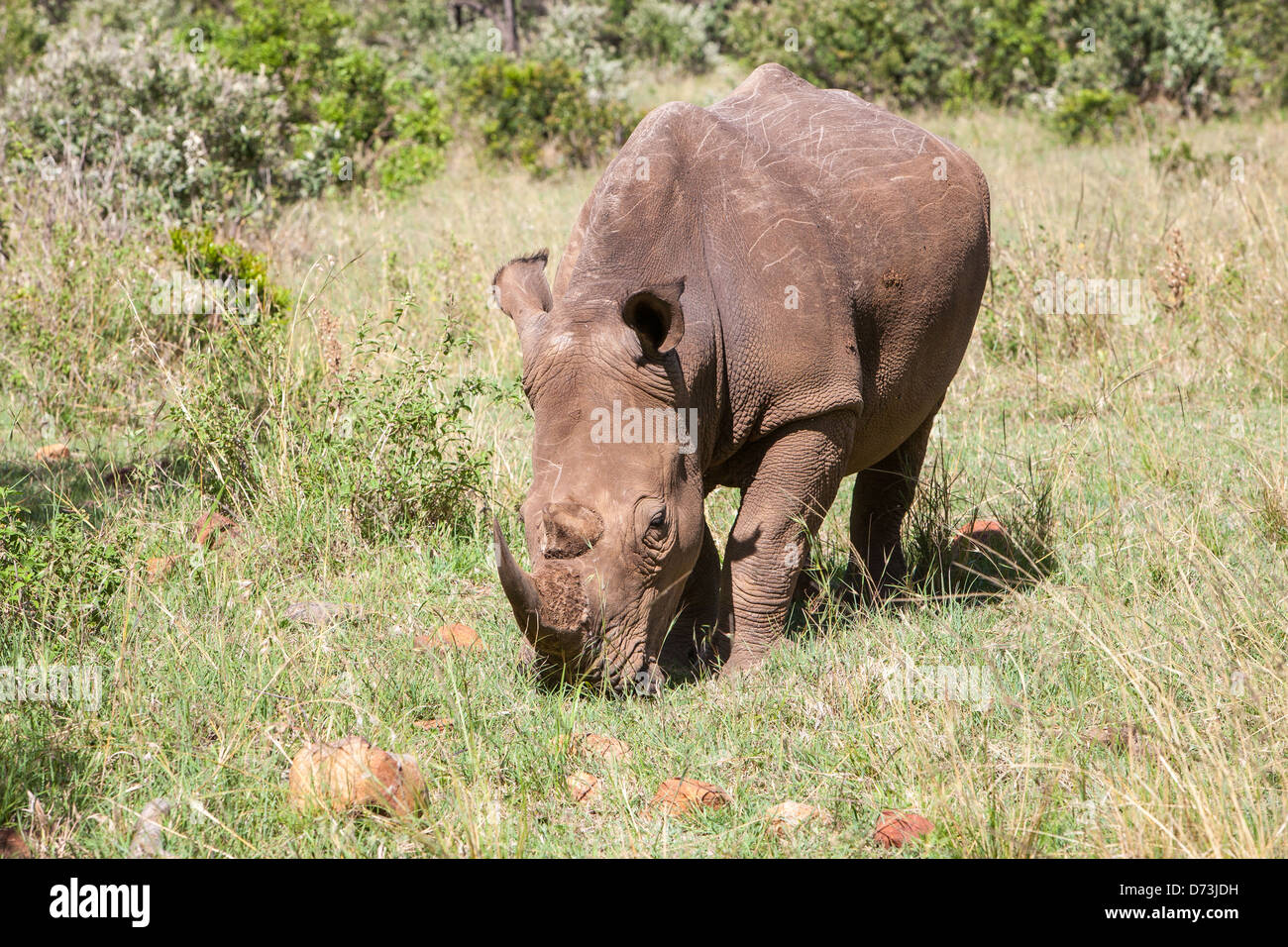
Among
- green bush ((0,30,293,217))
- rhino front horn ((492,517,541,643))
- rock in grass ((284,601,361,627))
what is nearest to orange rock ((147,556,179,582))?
rock in grass ((284,601,361,627))

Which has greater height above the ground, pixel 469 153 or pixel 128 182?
pixel 128 182

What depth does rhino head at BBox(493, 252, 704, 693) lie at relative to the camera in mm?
4043

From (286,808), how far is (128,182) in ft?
26.9

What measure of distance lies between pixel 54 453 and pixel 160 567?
6.99ft

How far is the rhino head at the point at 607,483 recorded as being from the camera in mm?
4043

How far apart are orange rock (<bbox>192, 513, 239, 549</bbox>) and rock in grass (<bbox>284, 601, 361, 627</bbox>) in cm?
72

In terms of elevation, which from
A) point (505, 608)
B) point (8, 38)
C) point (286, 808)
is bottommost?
point (8, 38)

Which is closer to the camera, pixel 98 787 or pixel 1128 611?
pixel 98 787

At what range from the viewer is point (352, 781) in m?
3.61

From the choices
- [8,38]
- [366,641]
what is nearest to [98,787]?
[366,641]

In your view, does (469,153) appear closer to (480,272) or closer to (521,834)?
(480,272)

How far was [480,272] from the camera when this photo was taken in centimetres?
945
